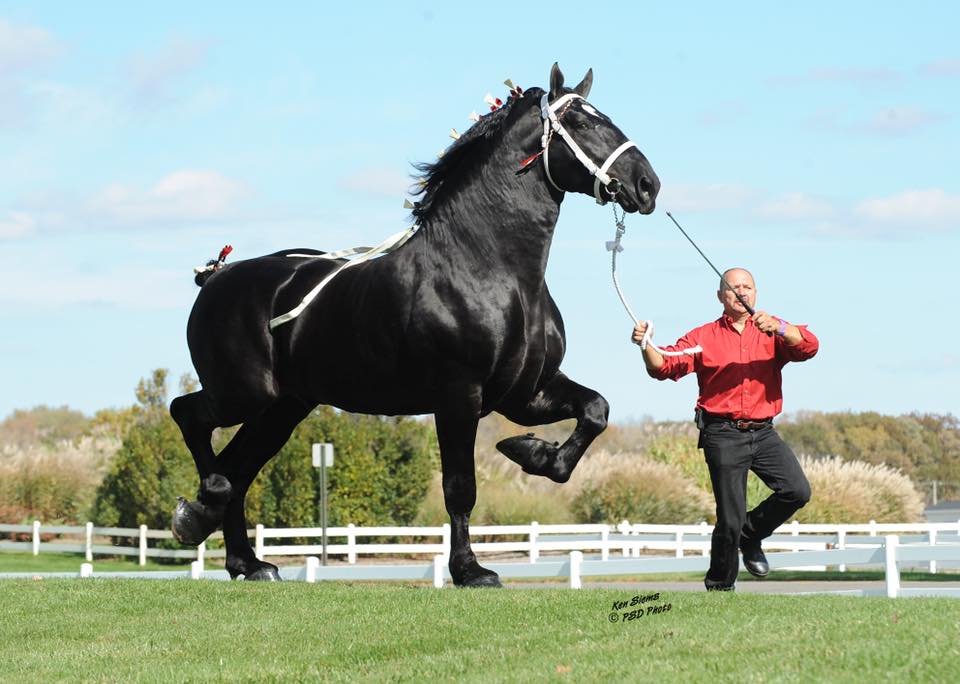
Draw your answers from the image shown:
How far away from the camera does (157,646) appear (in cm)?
778

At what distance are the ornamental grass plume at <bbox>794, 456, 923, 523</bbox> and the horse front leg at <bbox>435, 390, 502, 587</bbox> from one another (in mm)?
23074

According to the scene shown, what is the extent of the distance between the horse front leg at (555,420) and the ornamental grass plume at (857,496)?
23112mm

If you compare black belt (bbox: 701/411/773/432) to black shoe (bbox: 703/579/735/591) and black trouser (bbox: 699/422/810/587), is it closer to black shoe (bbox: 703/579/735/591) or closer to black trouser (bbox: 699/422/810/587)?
black trouser (bbox: 699/422/810/587)

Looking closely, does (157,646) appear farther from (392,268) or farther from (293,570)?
(293,570)

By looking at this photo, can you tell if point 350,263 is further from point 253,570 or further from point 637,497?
point 637,497

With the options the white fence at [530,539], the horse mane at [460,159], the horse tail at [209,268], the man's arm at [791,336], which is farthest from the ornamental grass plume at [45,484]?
the man's arm at [791,336]

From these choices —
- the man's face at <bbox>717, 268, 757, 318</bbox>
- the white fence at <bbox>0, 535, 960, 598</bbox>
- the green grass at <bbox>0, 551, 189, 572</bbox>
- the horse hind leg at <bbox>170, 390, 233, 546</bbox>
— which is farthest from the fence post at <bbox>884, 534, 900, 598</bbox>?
the green grass at <bbox>0, 551, 189, 572</bbox>

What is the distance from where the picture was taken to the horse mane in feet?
28.7

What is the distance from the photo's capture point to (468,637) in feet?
23.9

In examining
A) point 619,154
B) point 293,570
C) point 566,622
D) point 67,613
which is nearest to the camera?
point 566,622

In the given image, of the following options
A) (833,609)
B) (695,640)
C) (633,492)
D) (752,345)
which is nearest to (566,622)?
(695,640)

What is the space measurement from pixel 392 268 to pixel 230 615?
238cm

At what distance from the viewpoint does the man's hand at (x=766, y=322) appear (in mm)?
8086

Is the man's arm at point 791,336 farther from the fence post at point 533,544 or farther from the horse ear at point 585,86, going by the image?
the fence post at point 533,544
